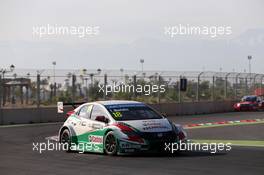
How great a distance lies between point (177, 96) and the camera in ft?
123

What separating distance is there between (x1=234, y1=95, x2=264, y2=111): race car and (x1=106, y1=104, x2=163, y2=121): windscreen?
26726 mm

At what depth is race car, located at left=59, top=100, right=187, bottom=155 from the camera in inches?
489

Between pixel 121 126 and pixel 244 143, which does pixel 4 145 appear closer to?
pixel 121 126

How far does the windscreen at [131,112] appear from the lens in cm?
1312

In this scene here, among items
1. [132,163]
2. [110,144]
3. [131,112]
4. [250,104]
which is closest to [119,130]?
[110,144]

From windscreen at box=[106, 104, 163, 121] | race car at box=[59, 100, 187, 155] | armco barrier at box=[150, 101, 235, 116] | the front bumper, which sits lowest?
armco barrier at box=[150, 101, 235, 116]

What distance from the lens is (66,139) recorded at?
14.7 meters

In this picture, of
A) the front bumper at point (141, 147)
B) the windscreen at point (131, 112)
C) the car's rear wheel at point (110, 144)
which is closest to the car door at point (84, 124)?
the windscreen at point (131, 112)

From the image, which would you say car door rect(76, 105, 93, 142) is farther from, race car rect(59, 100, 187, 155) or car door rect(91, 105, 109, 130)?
car door rect(91, 105, 109, 130)

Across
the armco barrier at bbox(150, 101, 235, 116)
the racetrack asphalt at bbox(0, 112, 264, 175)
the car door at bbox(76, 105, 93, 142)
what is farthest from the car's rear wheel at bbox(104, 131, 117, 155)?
the armco barrier at bbox(150, 101, 235, 116)

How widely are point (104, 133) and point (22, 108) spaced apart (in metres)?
15.5

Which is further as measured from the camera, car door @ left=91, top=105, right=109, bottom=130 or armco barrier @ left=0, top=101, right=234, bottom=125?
armco barrier @ left=0, top=101, right=234, bottom=125

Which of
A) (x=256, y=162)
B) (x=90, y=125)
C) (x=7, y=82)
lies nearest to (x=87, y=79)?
(x=7, y=82)

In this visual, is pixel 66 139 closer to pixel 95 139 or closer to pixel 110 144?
pixel 95 139
